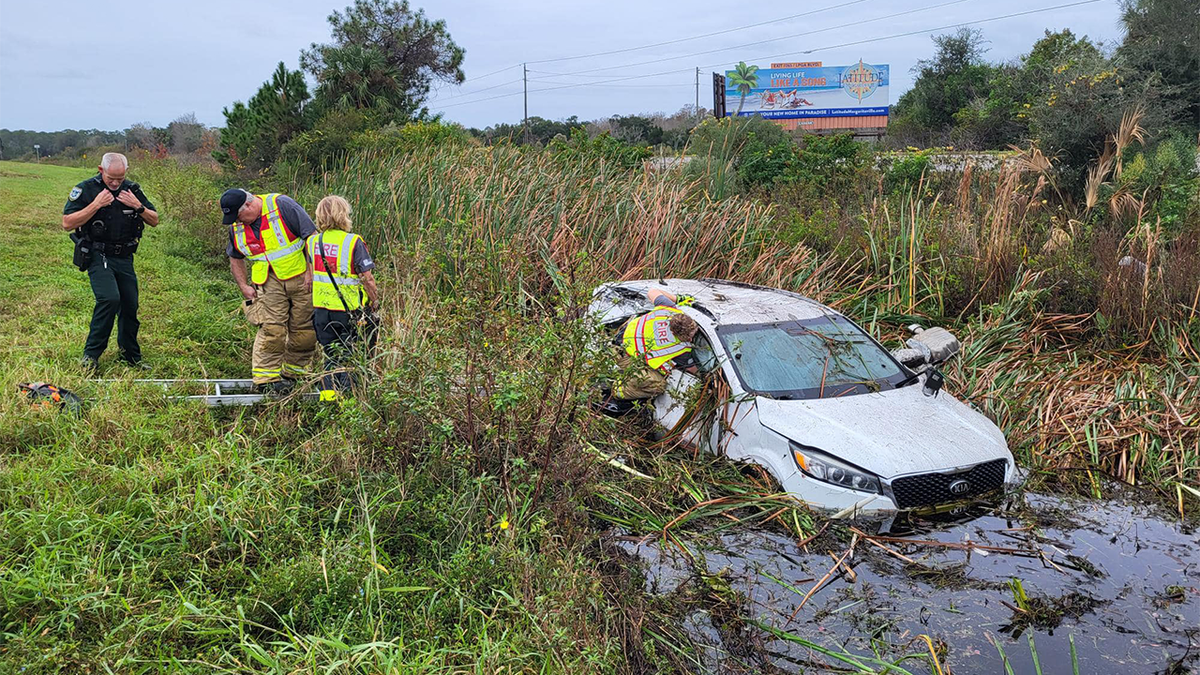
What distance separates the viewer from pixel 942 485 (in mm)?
4758

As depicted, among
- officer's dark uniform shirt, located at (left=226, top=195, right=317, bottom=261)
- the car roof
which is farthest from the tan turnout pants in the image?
the car roof

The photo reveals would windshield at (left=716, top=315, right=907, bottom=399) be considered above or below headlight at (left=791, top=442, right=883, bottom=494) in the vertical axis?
above

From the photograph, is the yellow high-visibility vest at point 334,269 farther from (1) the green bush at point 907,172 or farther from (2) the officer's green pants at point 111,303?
(1) the green bush at point 907,172

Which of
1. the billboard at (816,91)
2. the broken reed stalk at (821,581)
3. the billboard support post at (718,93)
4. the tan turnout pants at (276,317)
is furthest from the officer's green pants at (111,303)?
the billboard at (816,91)

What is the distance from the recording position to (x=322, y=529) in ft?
13.6

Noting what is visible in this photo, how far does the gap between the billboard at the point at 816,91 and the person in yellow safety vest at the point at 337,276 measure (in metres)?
33.4

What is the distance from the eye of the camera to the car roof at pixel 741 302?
19.8 ft

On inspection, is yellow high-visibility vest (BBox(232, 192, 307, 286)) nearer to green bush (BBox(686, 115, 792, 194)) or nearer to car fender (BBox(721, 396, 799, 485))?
car fender (BBox(721, 396, 799, 485))

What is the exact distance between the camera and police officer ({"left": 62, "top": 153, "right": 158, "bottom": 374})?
6.57 meters

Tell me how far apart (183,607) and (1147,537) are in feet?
17.0

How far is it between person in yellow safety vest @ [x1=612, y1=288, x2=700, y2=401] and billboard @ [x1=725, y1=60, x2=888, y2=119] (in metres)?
33.4

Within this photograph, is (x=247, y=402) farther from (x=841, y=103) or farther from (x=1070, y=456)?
(x=841, y=103)

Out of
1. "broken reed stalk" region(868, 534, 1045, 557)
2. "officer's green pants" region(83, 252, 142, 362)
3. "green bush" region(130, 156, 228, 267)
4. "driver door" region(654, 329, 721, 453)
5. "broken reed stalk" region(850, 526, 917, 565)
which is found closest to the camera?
"broken reed stalk" region(850, 526, 917, 565)

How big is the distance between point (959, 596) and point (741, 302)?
277cm
